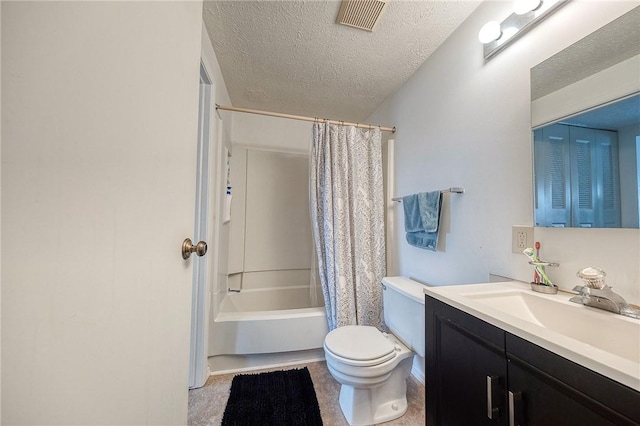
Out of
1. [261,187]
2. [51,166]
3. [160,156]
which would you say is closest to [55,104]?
[51,166]

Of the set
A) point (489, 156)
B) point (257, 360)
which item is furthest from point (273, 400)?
point (489, 156)

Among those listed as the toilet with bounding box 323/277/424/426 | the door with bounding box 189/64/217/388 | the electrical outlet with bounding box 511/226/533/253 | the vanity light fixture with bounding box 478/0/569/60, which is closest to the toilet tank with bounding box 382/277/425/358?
the toilet with bounding box 323/277/424/426

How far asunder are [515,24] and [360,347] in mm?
1715

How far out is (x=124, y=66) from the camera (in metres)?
0.44

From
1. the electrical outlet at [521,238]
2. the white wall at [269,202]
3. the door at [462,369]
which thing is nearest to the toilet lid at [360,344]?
the door at [462,369]

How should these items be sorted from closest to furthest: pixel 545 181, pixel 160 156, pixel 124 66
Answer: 1. pixel 124 66
2. pixel 160 156
3. pixel 545 181

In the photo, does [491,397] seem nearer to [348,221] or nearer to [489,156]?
[489,156]

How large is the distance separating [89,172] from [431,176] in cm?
168

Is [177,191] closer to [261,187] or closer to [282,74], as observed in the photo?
[282,74]

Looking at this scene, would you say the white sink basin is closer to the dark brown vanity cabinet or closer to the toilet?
the dark brown vanity cabinet

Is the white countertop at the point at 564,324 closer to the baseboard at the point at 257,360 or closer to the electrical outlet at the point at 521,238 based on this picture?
the electrical outlet at the point at 521,238

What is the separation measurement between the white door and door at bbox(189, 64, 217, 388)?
101 centimetres

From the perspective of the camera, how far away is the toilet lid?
3.97 ft

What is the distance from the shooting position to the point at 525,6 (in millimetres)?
1035
